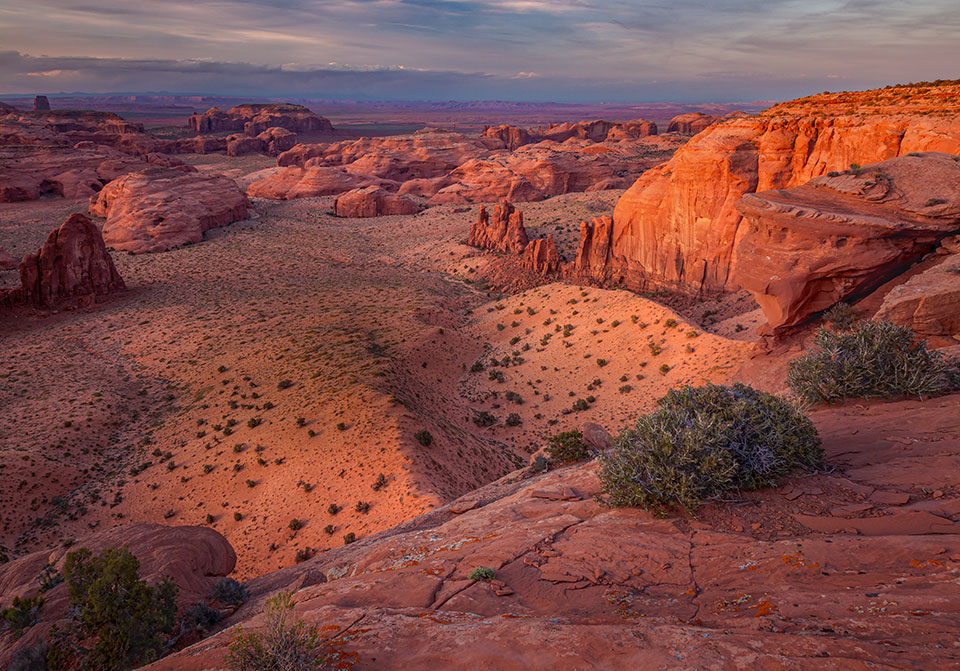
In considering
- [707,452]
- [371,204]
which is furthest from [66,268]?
[707,452]

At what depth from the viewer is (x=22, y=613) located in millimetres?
8875

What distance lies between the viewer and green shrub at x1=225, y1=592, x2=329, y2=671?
16.5ft

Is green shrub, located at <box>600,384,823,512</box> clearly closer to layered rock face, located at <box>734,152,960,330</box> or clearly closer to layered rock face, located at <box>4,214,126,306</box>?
layered rock face, located at <box>734,152,960,330</box>

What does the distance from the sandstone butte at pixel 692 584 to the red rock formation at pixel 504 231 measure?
45.2 metres

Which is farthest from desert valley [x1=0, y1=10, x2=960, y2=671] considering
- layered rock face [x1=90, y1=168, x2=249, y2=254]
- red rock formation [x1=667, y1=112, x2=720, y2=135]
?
red rock formation [x1=667, y1=112, x2=720, y2=135]

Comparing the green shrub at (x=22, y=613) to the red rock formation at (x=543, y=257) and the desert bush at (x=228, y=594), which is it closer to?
the desert bush at (x=228, y=594)

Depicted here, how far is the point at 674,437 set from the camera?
26.3ft

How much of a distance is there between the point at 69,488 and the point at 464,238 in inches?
1792

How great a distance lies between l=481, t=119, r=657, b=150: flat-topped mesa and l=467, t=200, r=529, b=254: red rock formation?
91.9 m

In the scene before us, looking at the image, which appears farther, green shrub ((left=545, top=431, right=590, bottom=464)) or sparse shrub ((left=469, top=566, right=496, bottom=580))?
green shrub ((left=545, top=431, right=590, bottom=464))

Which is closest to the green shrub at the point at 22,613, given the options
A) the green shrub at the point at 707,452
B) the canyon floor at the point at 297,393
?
the canyon floor at the point at 297,393

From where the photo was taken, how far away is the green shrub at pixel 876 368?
1045 cm

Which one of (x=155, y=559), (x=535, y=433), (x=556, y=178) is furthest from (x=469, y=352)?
(x=556, y=178)

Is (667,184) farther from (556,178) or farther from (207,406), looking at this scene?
(556,178)
